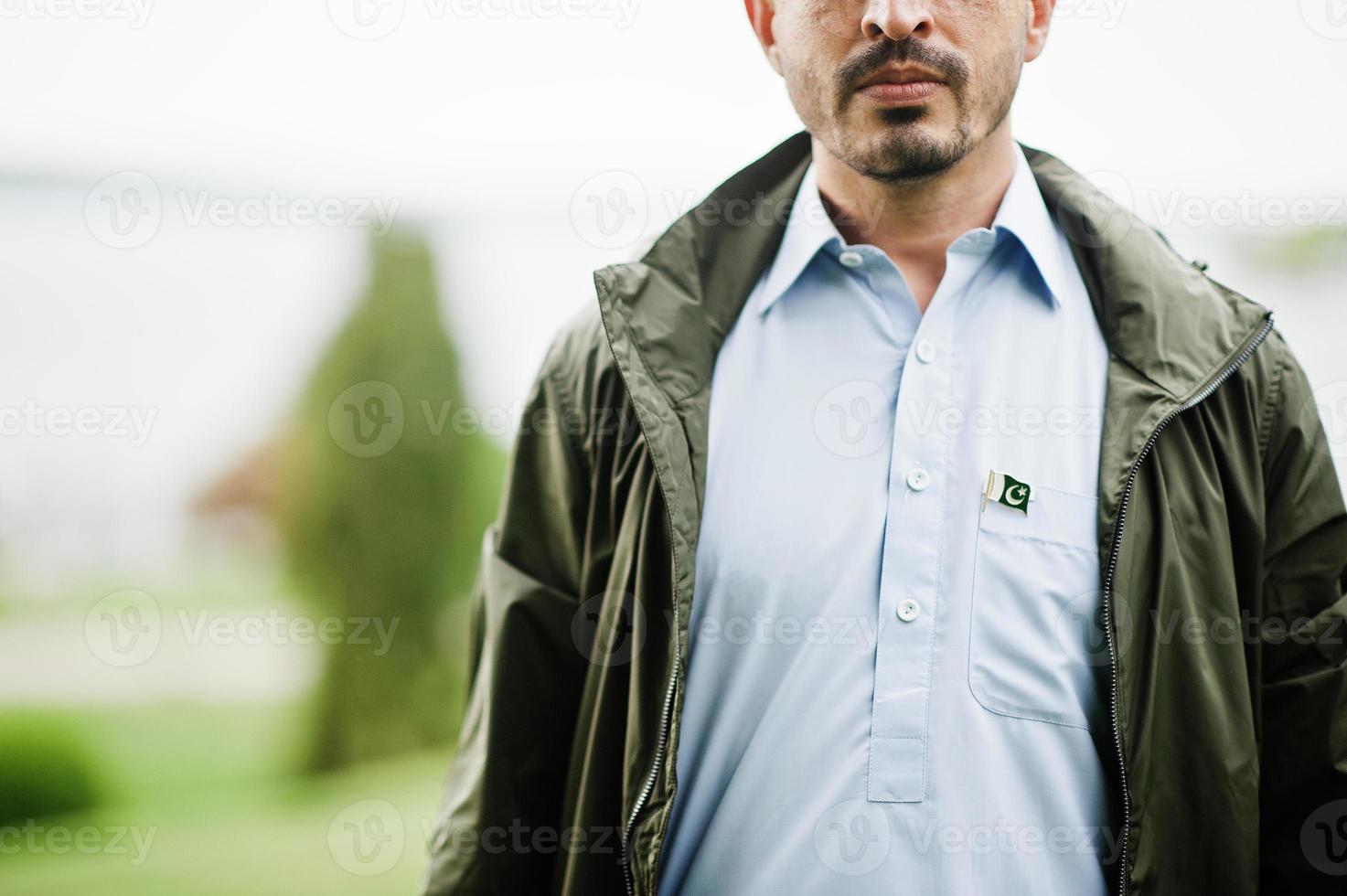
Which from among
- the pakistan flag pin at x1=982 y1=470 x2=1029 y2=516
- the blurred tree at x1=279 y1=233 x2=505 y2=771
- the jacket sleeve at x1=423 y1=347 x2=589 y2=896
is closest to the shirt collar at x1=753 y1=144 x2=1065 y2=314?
the pakistan flag pin at x1=982 y1=470 x2=1029 y2=516

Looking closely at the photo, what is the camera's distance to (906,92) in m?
1.64

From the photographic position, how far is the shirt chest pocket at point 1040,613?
1.50 meters

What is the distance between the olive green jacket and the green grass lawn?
4336 millimetres

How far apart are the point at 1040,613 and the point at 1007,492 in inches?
7.6

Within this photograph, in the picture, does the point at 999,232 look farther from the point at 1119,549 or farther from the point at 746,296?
the point at 1119,549

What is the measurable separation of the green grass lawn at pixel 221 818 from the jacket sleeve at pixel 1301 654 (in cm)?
501

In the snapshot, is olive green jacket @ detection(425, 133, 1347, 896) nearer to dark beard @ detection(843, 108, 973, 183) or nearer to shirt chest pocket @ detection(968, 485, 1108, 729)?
shirt chest pocket @ detection(968, 485, 1108, 729)

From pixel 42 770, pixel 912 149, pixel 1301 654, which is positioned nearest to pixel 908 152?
pixel 912 149

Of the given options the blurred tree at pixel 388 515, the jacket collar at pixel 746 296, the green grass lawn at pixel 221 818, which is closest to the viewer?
the jacket collar at pixel 746 296

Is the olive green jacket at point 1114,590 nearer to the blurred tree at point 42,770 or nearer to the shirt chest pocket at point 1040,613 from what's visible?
the shirt chest pocket at point 1040,613

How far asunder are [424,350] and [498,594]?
6041mm

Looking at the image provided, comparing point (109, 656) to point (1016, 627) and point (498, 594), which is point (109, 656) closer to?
point (498, 594)

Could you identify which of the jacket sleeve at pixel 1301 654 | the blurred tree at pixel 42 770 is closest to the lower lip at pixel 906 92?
the jacket sleeve at pixel 1301 654

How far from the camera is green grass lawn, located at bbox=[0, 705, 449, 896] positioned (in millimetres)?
6168
